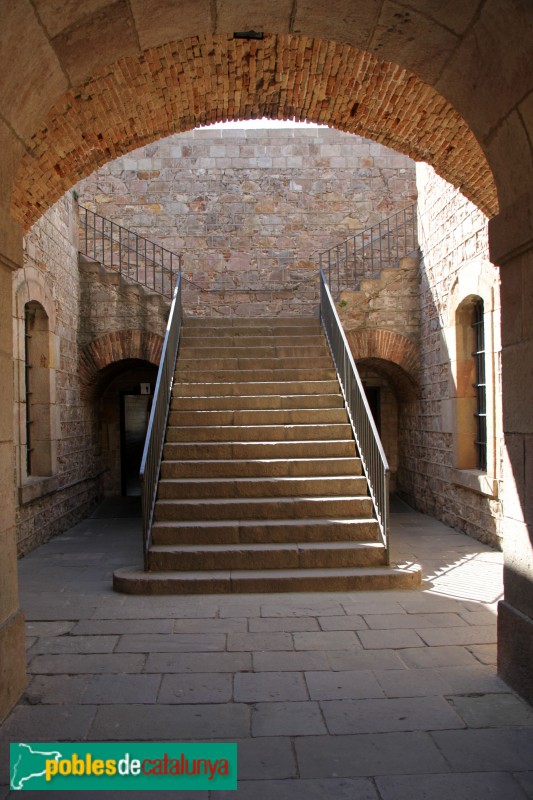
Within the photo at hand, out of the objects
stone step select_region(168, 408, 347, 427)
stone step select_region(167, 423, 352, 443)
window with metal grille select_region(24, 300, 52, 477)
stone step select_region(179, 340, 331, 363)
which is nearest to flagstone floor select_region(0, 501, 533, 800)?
stone step select_region(167, 423, 352, 443)

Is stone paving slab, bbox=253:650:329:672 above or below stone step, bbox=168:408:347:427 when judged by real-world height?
below

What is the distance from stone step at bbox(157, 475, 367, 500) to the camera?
6.33m

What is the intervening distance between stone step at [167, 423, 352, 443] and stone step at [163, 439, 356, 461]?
25cm

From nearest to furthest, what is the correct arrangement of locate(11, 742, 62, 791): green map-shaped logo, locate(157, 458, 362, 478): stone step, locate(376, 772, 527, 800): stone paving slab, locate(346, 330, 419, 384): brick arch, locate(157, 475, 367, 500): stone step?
locate(376, 772, 527, 800): stone paving slab < locate(11, 742, 62, 791): green map-shaped logo < locate(157, 475, 367, 500): stone step < locate(157, 458, 362, 478): stone step < locate(346, 330, 419, 384): brick arch

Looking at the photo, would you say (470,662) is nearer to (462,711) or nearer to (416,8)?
(462,711)

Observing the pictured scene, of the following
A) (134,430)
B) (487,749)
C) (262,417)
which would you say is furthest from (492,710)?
(134,430)

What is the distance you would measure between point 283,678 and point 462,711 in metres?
0.98

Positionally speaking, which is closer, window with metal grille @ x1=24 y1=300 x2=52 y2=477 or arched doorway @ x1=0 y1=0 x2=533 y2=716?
arched doorway @ x1=0 y1=0 x2=533 y2=716

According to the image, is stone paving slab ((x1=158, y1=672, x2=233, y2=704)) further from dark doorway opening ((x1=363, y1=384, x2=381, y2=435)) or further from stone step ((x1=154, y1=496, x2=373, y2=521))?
dark doorway opening ((x1=363, y1=384, x2=381, y2=435))

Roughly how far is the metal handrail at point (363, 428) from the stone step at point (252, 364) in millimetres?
329

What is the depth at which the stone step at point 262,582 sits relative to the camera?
16.9 ft

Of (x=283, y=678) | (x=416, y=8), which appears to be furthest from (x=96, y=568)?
(x=416, y=8)

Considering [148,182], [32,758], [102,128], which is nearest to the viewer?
[32,758]

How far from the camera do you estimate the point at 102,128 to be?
19.4ft
